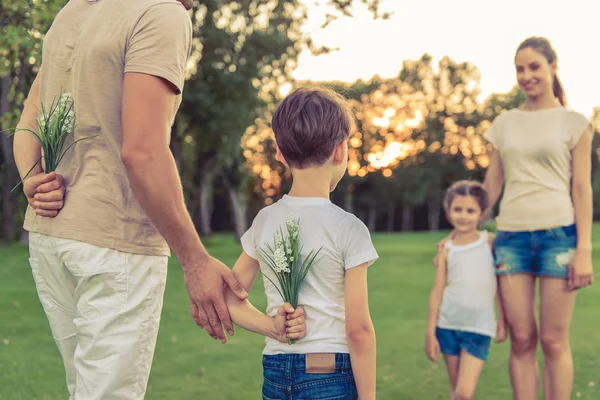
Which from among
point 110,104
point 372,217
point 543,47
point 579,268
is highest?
point 543,47

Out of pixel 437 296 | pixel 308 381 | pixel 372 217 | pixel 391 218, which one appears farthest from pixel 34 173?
pixel 391 218

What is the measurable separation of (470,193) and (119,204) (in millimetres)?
2932

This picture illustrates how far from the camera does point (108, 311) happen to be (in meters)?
2.79

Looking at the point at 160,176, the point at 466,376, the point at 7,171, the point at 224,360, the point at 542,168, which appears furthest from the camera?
the point at 7,171

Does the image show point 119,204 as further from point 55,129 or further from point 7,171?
point 7,171

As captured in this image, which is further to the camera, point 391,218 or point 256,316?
point 391,218

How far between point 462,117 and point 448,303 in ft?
177

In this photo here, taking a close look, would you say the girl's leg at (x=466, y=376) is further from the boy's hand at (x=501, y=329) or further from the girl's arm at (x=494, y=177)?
the girl's arm at (x=494, y=177)

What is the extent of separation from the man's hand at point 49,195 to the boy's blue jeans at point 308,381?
94cm

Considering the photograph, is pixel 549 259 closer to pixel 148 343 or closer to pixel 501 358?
pixel 148 343

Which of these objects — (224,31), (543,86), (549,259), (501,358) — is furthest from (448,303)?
(224,31)

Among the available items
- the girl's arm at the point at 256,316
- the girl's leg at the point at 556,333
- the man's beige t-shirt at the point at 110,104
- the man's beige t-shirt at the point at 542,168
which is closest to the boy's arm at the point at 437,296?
the man's beige t-shirt at the point at 542,168

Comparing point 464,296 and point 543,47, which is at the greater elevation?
point 543,47

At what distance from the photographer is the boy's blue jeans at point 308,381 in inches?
112
